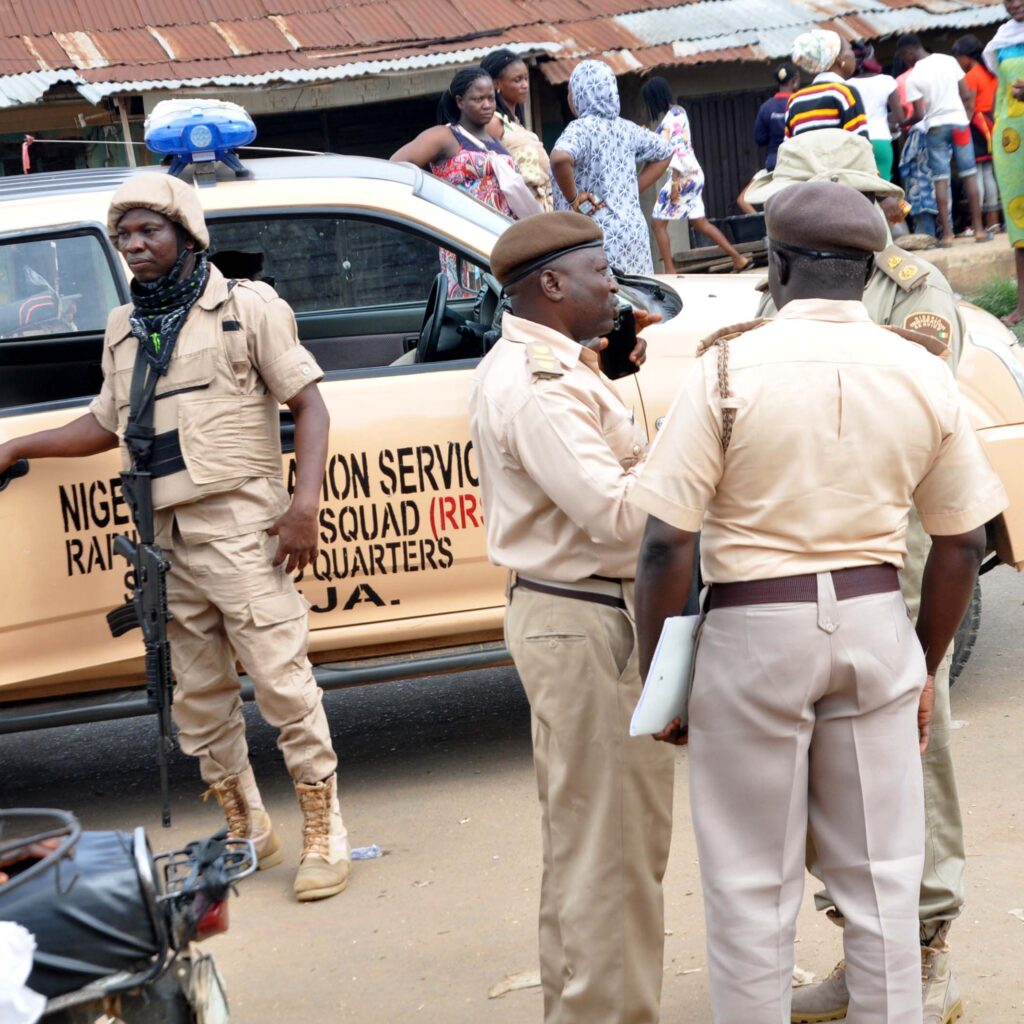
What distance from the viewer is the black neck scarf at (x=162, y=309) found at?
14.1 ft

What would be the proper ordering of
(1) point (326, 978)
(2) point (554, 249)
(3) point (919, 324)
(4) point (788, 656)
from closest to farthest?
(4) point (788, 656)
(2) point (554, 249)
(3) point (919, 324)
(1) point (326, 978)

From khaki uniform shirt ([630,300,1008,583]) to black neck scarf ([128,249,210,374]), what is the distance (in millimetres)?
2053

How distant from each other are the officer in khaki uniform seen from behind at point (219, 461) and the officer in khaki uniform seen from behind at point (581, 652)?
1.36m

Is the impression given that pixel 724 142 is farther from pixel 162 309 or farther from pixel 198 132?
pixel 162 309

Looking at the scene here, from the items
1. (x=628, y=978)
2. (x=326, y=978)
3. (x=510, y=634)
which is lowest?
(x=326, y=978)

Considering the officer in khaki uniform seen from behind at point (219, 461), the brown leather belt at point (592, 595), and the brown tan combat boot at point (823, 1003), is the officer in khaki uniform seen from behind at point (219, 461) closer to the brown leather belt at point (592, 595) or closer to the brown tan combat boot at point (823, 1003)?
the brown leather belt at point (592, 595)

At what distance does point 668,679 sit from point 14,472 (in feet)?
8.87

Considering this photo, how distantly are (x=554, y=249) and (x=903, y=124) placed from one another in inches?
390

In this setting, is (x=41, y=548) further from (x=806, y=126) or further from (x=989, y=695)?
(x=806, y=126)

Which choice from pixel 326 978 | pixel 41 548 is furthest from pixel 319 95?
pixel 326 978

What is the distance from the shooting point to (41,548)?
472 cm

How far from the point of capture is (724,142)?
14.5m

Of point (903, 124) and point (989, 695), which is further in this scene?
point (903, 124)

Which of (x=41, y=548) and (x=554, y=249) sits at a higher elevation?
(x=554, y=249)
